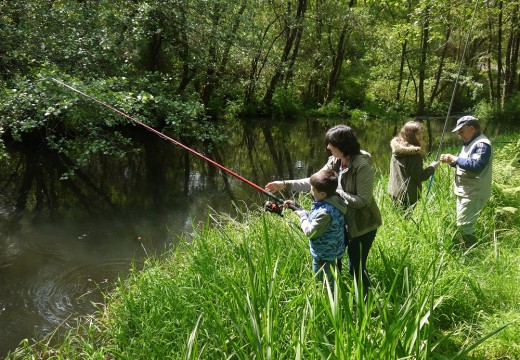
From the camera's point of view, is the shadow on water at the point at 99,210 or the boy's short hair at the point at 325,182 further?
the shadow on water at the point at 99,210

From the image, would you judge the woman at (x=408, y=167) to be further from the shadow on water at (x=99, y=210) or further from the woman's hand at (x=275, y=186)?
the shadow on water at (x=99, y=210)

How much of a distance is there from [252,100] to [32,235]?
53.6 feet

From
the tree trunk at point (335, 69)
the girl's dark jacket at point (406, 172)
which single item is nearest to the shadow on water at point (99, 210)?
the girl's dark jacket at point (406, 172)

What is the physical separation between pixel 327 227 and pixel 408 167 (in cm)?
196

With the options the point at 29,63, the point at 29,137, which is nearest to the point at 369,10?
the point at 29,137

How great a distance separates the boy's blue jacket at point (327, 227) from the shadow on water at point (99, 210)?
6.73ft

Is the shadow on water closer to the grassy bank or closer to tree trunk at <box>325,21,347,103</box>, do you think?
the grassy bank

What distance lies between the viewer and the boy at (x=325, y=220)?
2.73 m

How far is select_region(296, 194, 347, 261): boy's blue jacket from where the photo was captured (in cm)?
272

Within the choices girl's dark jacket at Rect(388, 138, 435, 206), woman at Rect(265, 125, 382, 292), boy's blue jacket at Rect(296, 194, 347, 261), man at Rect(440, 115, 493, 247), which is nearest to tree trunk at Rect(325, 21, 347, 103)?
girl's dark jacket at Rect(388, 138, 435, 206)

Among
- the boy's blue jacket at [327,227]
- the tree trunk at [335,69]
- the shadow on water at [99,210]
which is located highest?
the tree trunk at [335,69]

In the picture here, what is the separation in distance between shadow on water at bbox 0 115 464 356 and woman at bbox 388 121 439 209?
189 cm

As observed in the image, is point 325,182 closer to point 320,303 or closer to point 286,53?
point 320,303

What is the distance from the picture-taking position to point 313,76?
2444 cm
